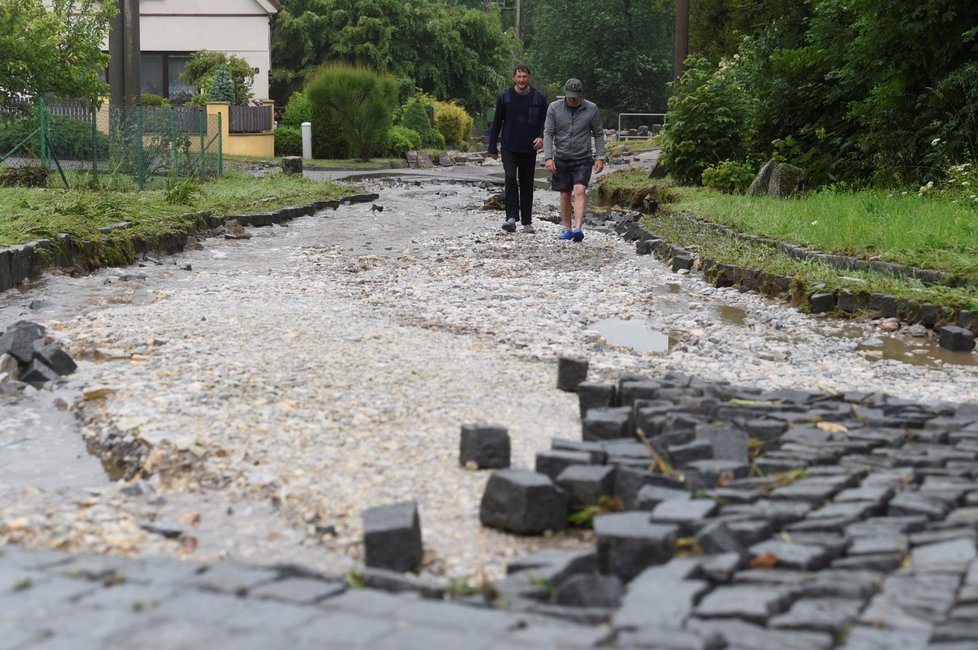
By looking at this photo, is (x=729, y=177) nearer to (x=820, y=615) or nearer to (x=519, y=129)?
(x=519, y=129)

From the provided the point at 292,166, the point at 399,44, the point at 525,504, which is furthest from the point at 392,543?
the point at 399,44

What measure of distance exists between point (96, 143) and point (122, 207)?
488cm

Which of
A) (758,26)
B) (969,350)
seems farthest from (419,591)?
(758,26)

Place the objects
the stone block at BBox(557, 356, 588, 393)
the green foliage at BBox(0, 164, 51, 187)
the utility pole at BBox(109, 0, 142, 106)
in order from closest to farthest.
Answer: the stone block at BBox(557, 356, 588, 393)
the green foliage at BBox(0, 164, 51, 187)
the utility pole at BBox(109, 0, 142, 106)

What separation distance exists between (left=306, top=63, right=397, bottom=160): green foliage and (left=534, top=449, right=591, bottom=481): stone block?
3354 cm

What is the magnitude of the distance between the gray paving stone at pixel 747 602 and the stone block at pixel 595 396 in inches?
91.0

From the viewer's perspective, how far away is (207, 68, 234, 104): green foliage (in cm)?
3600

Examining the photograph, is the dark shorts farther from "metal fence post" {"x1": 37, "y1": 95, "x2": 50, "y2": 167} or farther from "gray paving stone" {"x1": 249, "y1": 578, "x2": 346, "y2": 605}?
"gray paving stone" {"x1": 249, "y1": 578, "x2": 346, "y2": 605}

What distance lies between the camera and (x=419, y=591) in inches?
130

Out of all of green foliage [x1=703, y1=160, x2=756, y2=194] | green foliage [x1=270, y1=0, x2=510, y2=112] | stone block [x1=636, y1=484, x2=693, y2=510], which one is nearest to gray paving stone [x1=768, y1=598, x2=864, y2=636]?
stone block [x1=636, y1=484, x2=693, y2=510]

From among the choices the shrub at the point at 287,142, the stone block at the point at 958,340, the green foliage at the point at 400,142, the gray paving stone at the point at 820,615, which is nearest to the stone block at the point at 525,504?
the gray paving stone at the point at 820,615

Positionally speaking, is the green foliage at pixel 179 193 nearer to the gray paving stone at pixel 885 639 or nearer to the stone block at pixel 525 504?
the stone block at pixel 525 504

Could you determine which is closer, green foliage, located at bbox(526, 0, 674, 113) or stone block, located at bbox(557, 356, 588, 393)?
stone block, located at bbox(557, 356, 588, 393)

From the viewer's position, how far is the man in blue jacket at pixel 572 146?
46.9 ft
